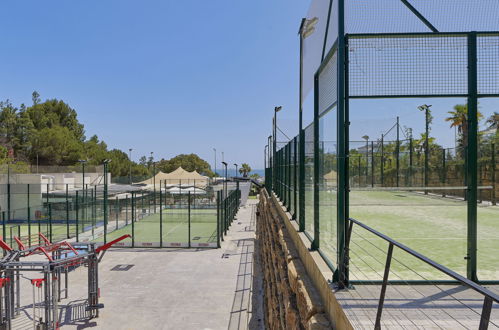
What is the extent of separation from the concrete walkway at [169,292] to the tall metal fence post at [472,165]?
6371mm

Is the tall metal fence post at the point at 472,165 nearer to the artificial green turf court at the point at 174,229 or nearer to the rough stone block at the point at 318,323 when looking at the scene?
the rough stone block at the point at 318,323

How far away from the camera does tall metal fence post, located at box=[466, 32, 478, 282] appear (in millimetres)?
3336

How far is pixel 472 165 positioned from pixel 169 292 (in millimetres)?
9847

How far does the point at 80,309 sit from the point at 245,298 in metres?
4.68

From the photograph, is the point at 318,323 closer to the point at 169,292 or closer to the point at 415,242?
the point at 415,242

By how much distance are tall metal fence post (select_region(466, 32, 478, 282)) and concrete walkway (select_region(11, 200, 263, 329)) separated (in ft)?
20.9

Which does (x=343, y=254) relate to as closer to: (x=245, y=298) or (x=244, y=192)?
(x=245, y=298)

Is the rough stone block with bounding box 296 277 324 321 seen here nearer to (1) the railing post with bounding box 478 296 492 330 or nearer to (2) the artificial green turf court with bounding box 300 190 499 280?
(2) the artificial green turf court with bounding box 300 190 499 280

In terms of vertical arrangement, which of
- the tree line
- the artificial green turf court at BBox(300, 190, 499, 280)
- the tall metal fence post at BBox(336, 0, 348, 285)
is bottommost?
the artificial green turf court at BBox(300, 190, 499, 280)

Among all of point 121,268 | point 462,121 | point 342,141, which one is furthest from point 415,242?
point 121,268

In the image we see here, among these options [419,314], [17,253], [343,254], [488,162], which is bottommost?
[17,253]

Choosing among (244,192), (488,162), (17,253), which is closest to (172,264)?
(17,253)

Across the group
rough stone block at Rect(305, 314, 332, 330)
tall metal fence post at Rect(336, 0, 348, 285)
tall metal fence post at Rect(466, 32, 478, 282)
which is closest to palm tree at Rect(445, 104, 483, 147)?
tall metal fence post at Rect(466, 32, 478, 282)

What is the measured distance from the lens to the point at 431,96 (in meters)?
3.31
